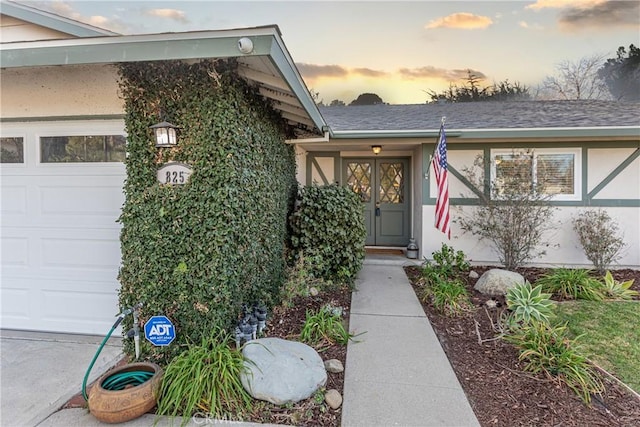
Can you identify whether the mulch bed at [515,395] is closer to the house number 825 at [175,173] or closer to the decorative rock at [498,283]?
the decorative rock at [498,283]

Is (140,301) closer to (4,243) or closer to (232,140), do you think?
(232,140)

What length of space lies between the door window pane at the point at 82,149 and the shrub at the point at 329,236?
9.03ft

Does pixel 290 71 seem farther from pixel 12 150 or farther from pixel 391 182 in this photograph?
pixel 391 182

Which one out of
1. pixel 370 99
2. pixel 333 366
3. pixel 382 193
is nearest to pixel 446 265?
pixel 382 193

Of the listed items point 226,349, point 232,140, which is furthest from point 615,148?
point 226,349

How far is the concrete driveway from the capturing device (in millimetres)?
2464

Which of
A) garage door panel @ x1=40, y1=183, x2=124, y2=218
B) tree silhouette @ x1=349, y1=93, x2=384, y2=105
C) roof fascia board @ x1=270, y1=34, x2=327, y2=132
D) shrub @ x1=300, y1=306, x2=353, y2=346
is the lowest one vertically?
shrub @ x1=300, y1=306, x2=353, y2=346

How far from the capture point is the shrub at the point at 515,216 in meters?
6.00

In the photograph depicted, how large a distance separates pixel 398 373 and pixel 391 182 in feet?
19.7

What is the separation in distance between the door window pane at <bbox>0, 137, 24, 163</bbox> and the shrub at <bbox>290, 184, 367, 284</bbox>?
11.6 ft

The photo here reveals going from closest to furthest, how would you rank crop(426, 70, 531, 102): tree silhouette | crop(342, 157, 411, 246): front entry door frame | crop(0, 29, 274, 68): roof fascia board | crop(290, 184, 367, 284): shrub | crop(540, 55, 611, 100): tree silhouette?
crop(0, 29, 274, 68): roof fascia board < crop(290, 184, 367, 284): shrub < crop(342, 157, 411, 246): front entry door frame < crop(540, 55, 611, 100): tree silhouette < crop(426, 70, 531, 102): tree silhouette

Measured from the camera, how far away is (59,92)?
11.6 ft

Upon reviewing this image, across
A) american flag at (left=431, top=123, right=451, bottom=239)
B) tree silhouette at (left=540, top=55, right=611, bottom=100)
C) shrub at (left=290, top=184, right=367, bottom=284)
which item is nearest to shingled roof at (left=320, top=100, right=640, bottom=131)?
american flag at (left=431, top=123, right=451, bottom=239)

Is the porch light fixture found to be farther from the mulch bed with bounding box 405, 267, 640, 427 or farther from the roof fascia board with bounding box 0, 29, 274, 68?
the mulch bed with bounding box 405, 267, 640, 427
